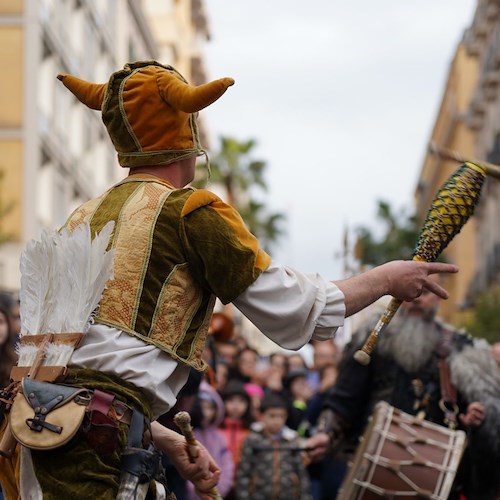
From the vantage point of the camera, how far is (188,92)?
425 centimetres

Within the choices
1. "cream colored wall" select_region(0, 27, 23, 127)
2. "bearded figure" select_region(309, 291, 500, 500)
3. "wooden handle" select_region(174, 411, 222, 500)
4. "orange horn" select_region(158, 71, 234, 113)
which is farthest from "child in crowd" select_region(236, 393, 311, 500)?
"cream colored wall" select_region(0, 27, 23, 127)

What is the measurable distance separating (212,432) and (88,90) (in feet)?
20.3

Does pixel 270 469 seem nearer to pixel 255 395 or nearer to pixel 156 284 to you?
pixel 255 395

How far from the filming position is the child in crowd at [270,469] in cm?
1079

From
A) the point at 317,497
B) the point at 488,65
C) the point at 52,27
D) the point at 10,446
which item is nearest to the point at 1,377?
the point at 10,446

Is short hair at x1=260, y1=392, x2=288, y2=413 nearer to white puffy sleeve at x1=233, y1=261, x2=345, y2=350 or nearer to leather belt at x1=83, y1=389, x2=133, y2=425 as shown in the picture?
white puffy sleeve at x1=233, y1=261, x2=345, y2=350

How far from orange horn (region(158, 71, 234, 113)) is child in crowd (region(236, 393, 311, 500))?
21.5 ft

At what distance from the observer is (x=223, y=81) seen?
13.6 feet

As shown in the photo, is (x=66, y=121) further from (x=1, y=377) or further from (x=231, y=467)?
(x=1, y=377)

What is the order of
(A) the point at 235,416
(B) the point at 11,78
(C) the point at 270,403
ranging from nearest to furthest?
1. (C) the point at 270,403
2. (A) the point at 235,416
3. (B) the point at 11,78

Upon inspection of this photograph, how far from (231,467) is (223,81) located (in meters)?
7.05

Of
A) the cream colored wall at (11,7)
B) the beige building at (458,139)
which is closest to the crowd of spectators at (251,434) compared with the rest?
the cream colored wall at (11,7)

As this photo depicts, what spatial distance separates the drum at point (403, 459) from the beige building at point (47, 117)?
21.6m

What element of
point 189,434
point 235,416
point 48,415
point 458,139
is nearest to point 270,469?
point 235,416
